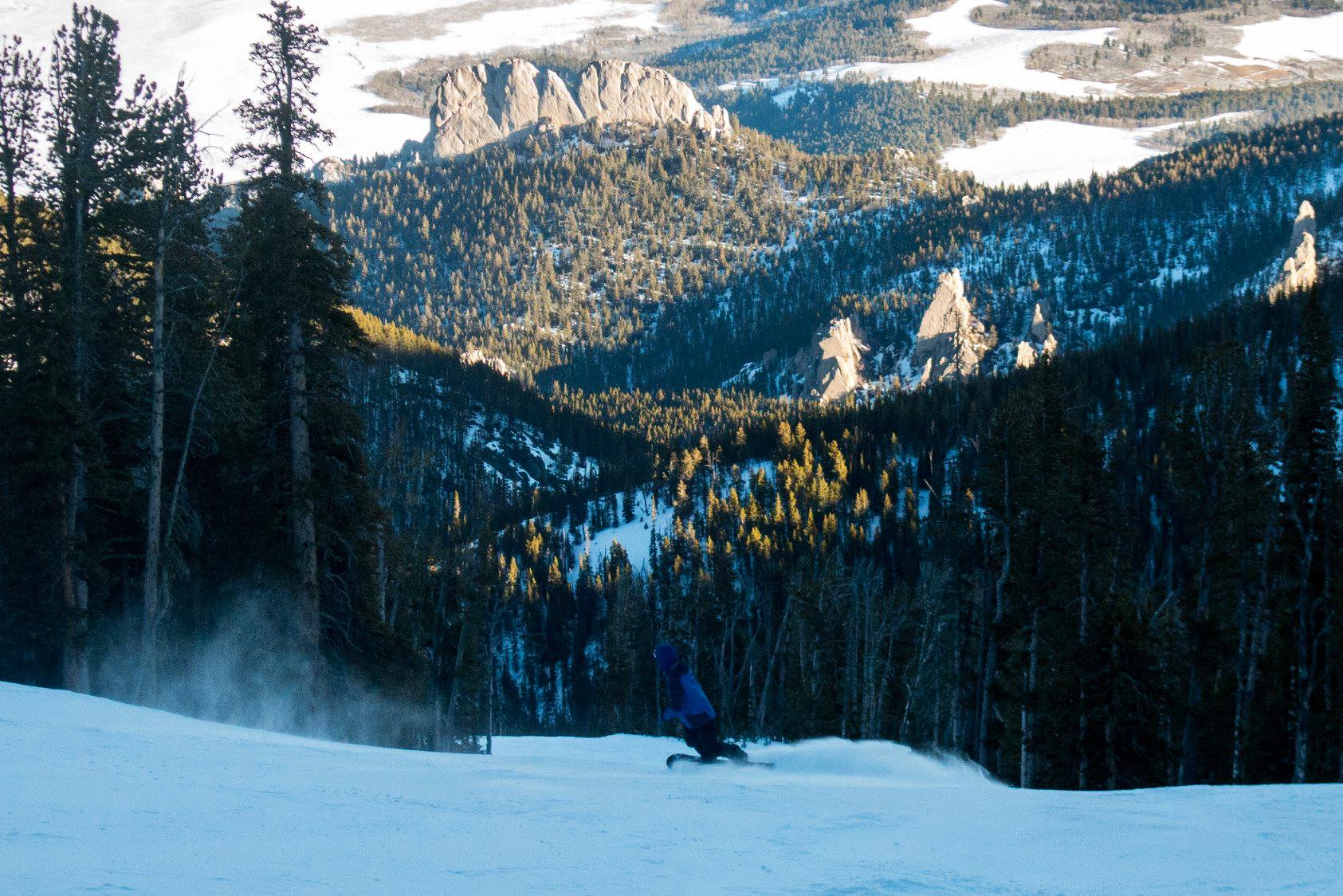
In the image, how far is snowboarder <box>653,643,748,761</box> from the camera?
13172 mm

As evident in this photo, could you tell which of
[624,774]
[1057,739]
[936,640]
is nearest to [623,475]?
[936,640]

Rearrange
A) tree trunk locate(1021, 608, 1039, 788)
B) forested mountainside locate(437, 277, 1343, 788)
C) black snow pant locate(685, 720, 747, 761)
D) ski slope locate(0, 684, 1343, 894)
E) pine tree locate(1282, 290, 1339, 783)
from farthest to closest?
tree trunk locate(1021, 608, 1039, 788), forested mountainside locate(437, 277, 1343, 788), pine tree locate(1282, 290, 1339, 783), black snow pant locate(685, 720, 747, 761), ski slope locate(0, 684, 1343, 894)

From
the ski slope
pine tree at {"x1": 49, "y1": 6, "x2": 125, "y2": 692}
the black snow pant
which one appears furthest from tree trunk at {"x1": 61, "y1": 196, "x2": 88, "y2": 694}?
the black snow pant

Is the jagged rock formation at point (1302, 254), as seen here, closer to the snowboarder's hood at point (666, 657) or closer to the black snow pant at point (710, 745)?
the black snow pant at point (710, 745)

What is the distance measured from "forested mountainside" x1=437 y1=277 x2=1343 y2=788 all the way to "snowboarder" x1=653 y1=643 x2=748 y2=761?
17.9 meters

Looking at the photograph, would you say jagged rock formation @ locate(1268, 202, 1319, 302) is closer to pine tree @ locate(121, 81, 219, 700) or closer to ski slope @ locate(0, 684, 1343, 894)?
pine tree @ locate(121, 81, 219, 700)

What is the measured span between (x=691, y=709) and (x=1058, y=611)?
65.1 feet

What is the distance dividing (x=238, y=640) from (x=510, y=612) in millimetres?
79487

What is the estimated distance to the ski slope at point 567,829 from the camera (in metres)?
6.36

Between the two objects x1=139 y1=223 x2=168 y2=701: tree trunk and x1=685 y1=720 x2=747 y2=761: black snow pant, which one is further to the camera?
x1=139 y1=223 x2=168 y2=701: tree trunk

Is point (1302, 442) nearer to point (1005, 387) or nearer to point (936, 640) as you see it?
point (936, 640)

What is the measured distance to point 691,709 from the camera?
13227mm

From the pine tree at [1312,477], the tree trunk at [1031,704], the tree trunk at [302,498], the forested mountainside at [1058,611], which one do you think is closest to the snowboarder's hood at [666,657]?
the tree trunk at [302,498]

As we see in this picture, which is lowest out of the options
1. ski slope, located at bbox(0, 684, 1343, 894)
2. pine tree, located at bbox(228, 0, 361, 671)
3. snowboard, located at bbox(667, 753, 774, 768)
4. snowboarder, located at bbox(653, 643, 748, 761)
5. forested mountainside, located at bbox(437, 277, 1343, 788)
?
forested mountainside, located at bbox(437, 277, 1343, 788)
